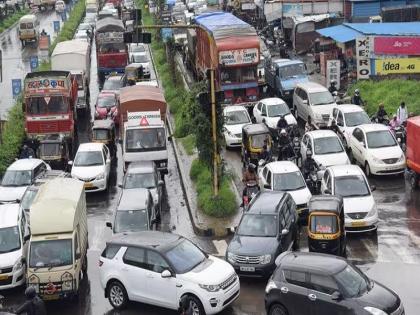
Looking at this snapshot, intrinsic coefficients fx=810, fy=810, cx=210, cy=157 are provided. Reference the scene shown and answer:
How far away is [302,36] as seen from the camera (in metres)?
50.8

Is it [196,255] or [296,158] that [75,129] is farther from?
[196,255]

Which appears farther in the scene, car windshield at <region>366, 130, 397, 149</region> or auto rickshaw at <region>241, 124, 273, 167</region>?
auto rickshaw at <region>241, 124, 273, 167</region>

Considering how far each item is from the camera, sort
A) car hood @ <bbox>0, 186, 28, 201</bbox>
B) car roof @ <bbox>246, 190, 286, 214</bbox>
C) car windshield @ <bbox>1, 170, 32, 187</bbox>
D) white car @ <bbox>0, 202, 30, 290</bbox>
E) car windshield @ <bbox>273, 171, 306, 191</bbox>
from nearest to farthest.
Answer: white car @ <bbox>0, 202, 30, 290</bbox> → car roof @ <bbox>246, 190, 286, 214</bbox> → car windshield @ <bbox>273, 171, 306, 191</bbox> → car hood @ <bbox>0, 186, 28, 201</bbox> → car windshield @ <bbox>1, 170, 32, 187</bbox>

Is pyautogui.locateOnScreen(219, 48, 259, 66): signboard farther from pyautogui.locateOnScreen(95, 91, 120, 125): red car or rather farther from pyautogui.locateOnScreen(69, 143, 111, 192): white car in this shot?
pyautogui.locateOnScreen(69, 143, 111, 192): white car

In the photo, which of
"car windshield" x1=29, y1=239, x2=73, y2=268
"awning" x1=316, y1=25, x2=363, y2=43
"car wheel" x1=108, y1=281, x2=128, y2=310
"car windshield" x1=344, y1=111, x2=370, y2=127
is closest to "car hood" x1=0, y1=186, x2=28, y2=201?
"car windshield" x1=29, y1=239, x2=73, y2=268

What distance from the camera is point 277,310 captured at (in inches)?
678

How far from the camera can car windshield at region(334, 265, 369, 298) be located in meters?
16.5

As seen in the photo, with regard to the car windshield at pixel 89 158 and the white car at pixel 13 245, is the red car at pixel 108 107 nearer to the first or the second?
the car windshield at pixel 89 158

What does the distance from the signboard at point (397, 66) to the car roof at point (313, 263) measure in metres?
Result: 22.8

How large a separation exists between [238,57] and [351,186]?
590 inches

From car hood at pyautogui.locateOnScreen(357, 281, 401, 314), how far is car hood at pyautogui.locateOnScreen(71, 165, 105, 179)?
Answer: 1528cm

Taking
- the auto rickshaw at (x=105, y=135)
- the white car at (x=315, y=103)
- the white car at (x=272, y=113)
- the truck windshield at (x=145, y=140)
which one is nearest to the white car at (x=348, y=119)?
the white car at (x=315, y=103)

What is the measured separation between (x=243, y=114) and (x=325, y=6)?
2126 cm

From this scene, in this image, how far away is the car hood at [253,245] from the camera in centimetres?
2030
